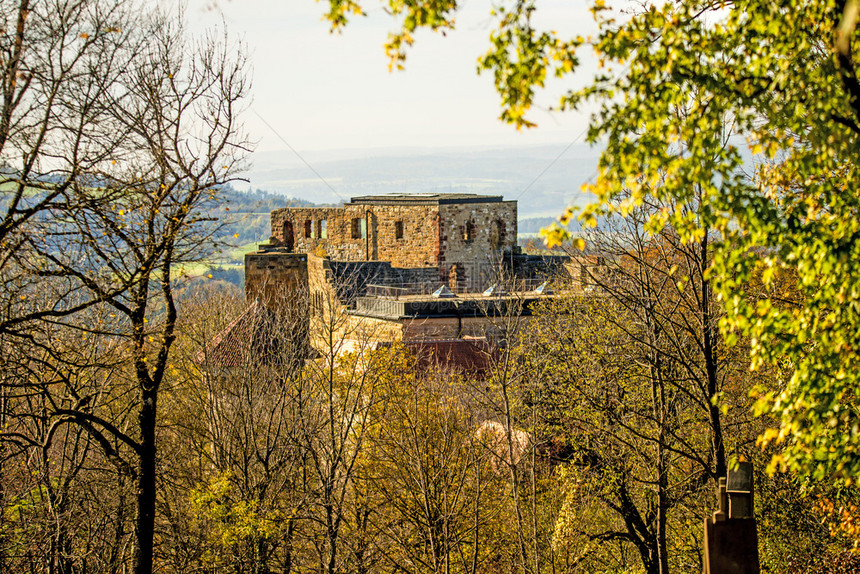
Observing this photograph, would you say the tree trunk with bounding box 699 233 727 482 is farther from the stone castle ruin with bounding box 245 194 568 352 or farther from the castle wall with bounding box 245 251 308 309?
the castle wall with bounding box 245 251 308 309

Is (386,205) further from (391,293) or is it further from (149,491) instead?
(149,491)

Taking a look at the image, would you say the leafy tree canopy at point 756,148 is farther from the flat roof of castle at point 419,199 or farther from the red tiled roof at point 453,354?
the flat roof of castle at point 419,199

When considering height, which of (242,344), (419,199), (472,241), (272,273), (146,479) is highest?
(419,199)

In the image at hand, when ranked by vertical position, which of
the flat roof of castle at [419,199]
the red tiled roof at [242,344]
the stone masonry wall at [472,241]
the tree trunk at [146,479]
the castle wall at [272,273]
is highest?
the flat roof of castle at [419,199]

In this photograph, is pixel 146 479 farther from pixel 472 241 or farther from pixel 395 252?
pixel 395 252

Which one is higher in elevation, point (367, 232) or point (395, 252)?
point (367, 232)

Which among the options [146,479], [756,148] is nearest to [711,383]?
[756,148]

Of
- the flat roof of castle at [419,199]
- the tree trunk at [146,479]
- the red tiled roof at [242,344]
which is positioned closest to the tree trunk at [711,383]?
the tree trunk at [146,479]

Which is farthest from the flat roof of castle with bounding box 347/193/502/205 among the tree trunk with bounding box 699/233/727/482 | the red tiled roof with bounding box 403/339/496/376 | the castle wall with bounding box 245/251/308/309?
the tree trunk with bounding box 699/233/727/482

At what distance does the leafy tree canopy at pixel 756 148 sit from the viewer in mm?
5785

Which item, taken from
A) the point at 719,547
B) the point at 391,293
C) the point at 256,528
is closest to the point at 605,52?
the point at 719,547

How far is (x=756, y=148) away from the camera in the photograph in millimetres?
6461

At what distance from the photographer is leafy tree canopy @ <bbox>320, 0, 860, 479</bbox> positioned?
5785 millimetres

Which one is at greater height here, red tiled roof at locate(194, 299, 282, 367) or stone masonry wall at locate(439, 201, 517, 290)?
stone masonry wall at locate(439, 201, 517, 290)
